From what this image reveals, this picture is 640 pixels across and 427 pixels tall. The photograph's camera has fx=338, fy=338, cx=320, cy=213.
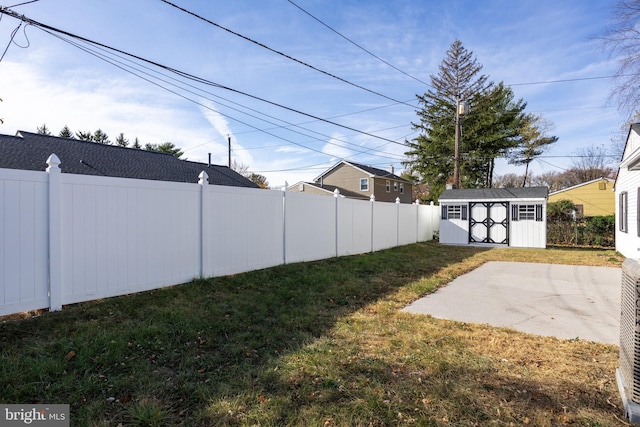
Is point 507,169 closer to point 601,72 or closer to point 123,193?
point 601,72

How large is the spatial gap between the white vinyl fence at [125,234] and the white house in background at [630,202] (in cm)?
683

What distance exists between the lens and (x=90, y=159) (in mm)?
10977

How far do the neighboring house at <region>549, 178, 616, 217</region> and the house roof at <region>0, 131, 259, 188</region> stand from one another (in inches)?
935

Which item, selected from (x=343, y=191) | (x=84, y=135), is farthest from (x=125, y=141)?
(x=343, y=191)

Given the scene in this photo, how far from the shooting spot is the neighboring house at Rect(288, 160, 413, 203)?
28969mm

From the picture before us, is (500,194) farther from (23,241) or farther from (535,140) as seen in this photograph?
(23,241)

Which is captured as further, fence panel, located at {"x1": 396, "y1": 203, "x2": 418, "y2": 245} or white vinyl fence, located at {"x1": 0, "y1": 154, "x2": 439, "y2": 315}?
fence panel, located at {"x1": 396, "y1": 203, "x2": 418, "y2": 245}

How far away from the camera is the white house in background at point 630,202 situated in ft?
26.0

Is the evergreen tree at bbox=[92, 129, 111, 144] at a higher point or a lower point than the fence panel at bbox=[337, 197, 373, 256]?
higher

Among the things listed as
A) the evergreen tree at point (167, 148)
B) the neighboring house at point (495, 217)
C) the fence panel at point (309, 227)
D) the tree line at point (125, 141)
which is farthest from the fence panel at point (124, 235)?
the evergreen tree at point (167, 148)

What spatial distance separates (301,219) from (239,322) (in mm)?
3842

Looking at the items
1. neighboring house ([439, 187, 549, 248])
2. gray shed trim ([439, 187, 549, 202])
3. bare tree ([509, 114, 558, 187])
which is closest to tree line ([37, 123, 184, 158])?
gray shed trim ([439, 187, 549, 202])

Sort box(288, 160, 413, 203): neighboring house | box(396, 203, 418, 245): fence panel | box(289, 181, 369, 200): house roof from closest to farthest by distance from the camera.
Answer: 1. box(396, 203, 418, 245): fence panel
2. box(289, 181, 369, 200): house roof
3. box(288, 160, 413, 203): neighboring house

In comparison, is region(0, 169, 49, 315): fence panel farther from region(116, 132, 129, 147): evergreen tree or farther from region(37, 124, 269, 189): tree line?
region(116, 132, 129, 147): evergreen tree
